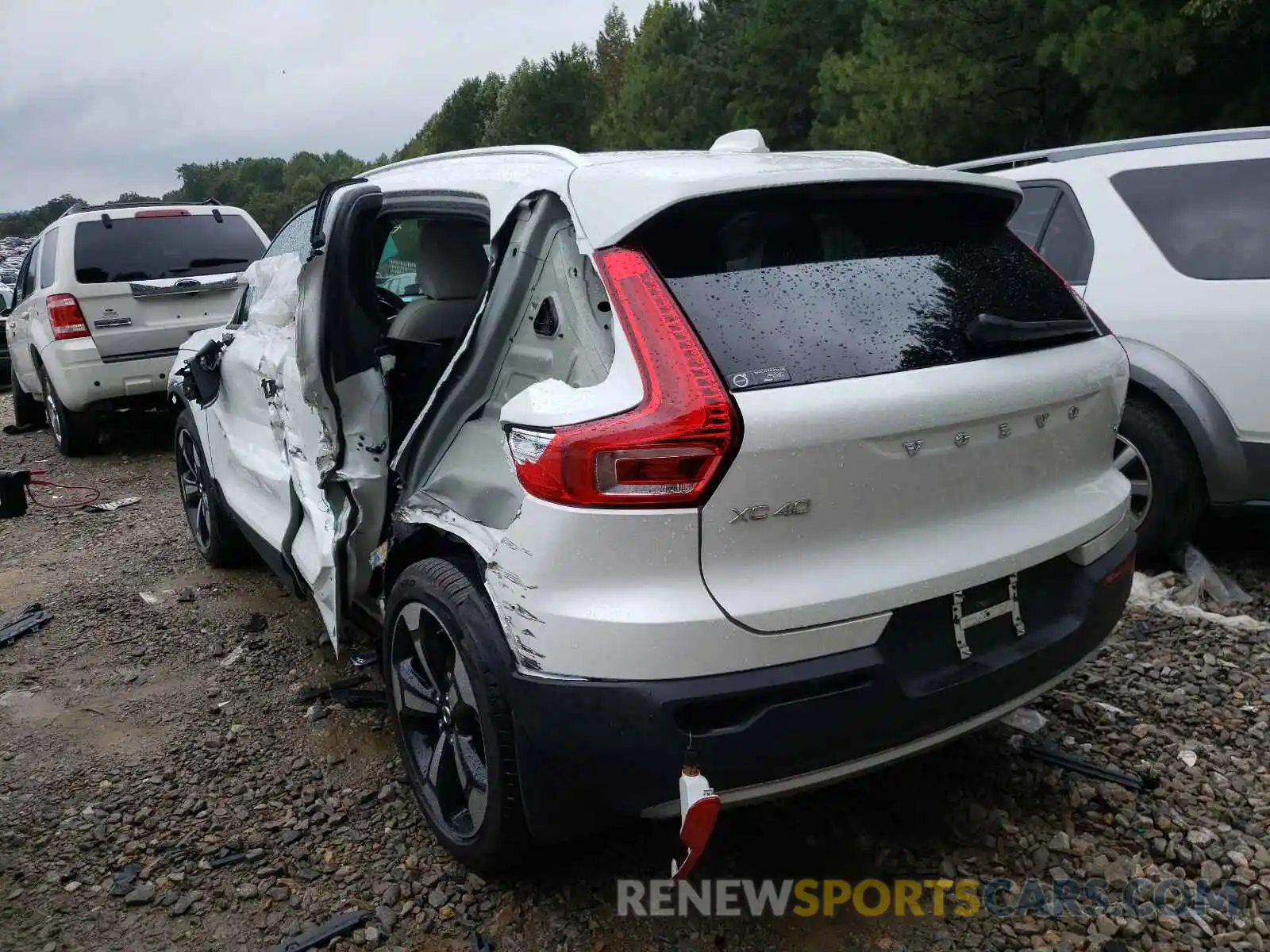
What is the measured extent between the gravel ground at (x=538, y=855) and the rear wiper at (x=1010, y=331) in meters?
1.30

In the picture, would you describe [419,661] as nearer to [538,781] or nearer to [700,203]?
[538,781]

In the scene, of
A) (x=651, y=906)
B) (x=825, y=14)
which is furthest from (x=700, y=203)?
(x=825, y=14)

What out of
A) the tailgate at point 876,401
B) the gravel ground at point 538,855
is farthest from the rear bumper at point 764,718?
the gravel ground at point 538,855

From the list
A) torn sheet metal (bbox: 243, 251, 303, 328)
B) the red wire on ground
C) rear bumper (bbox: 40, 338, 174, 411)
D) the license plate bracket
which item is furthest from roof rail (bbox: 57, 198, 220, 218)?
the license plate bracket

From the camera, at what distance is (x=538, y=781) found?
2250 mm

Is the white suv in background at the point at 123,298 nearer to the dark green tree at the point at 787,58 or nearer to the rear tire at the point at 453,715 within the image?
the rear tire at the point at 453,715

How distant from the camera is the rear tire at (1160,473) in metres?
4.14

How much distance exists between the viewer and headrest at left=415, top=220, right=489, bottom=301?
3.53 metres

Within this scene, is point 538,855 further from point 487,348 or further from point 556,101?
point 556,101

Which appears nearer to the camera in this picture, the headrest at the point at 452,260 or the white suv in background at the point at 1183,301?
the headrest at the point at 452,260

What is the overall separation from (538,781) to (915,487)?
3.45ft

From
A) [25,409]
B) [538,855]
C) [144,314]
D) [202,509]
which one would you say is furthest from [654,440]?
[25,409]

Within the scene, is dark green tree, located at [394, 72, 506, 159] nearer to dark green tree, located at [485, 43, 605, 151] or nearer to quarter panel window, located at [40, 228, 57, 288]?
dark green tree, located at [485, 43, 605, 151]

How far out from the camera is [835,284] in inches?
91.4
